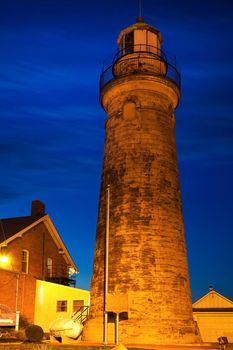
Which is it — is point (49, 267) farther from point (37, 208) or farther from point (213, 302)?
point (213, 302)

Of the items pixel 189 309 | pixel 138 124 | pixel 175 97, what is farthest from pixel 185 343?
pixel 175 97

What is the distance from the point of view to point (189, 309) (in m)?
22.7

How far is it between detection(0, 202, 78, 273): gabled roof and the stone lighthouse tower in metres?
8.80

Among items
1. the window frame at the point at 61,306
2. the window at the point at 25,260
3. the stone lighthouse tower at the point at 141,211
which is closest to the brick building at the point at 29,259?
the window at the point at 25,260

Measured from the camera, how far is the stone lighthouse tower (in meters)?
21.5

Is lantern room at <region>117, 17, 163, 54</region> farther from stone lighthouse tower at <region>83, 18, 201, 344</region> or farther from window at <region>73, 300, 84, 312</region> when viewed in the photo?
window at <region>73, 300, 84, 312</region>

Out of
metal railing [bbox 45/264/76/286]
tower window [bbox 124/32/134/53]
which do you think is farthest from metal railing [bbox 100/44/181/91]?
metal railing [bbox 45/264/76/286]

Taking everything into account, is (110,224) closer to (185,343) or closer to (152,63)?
(185,343)

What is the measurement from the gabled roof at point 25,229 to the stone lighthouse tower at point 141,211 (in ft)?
28.9

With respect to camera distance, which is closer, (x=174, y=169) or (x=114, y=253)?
(x=114, y=253)

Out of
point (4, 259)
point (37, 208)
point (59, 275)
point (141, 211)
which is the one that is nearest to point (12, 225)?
point (37, 208)

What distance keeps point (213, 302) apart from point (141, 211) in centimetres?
1623

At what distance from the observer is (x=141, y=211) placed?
22797mm

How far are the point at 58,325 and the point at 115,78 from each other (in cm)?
1288
